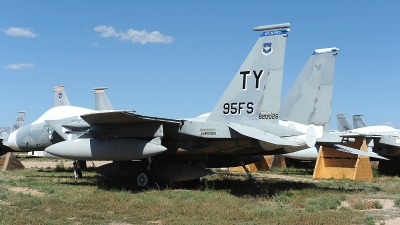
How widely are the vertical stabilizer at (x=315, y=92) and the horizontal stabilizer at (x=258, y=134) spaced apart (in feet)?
16.3

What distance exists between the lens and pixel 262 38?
494 inches

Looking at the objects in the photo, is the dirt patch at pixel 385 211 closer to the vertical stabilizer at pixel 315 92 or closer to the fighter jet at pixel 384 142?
the vertical stabilizer at pixel 315 92

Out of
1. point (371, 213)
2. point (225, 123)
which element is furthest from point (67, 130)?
point (371, 213)

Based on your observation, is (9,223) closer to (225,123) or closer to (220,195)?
(220,195)

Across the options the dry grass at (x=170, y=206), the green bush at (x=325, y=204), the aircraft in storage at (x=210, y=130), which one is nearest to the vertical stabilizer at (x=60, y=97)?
the dry grass at (x=170, y=206)

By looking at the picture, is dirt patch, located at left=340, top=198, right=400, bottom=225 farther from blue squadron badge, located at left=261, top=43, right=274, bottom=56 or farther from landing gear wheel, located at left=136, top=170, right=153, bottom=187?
landing gear wheel, located at left=136, top=170, right=153, bottom=187

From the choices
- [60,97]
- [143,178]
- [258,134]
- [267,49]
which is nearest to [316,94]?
[267,49]

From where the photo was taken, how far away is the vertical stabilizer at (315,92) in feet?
53.2

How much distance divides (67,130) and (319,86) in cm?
910

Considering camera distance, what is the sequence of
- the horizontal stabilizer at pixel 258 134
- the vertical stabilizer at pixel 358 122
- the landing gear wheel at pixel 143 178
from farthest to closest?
the vertical stabilizer at pixel 358 122 → the landing gear wheel at pixel 143 178 → the horizontal stabilizer at pixel 258 134

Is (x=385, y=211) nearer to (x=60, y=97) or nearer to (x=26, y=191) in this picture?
(x=26, y=191)

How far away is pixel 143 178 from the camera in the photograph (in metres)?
13.9

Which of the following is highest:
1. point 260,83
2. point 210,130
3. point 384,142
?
point 260,83

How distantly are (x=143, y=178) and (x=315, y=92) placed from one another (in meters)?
7.04
